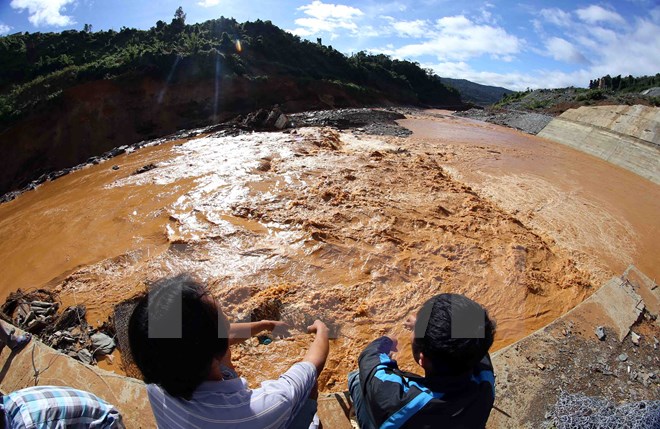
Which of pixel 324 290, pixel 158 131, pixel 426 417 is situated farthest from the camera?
pixel 158 131

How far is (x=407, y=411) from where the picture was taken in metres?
1.79

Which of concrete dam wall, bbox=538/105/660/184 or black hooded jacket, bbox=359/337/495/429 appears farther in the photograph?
concrete dam wall, bbox=538/105/660/184

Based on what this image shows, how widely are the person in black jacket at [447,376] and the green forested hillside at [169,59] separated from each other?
2123 cm

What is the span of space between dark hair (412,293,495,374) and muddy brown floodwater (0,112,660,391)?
236cm

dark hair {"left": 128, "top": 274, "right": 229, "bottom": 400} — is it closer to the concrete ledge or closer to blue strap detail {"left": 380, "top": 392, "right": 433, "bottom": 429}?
blue strap detail {"left": 380, "top": 392, "right": 433, "bottom": 429}

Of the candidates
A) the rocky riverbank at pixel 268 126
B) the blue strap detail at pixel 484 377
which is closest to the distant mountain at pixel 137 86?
the rocky riverbank at pixel 268 126

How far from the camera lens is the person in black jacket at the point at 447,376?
5.72ft

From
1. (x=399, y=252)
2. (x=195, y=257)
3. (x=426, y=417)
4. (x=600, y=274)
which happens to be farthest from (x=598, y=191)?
(x=426, y=417)

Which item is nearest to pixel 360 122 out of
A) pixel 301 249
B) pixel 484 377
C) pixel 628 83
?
pixel 301 249

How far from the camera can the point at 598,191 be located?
11609mm

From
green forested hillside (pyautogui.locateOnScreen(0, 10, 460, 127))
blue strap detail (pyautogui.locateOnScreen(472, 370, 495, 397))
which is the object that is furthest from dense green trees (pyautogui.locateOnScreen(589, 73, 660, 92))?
blue strap detail (pyautogui.locateOnScreen(472, 370, 495, 397))

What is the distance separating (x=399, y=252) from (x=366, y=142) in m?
9.11

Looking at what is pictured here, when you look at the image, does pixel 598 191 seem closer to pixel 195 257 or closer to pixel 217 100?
pixel 195 257

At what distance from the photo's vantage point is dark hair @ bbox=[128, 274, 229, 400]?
129cm
